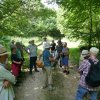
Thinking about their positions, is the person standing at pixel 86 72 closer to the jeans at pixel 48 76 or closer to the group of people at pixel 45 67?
the group of people at pixel 45 67

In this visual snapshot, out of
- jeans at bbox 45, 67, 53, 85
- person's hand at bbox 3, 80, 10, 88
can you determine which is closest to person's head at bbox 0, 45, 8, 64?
person's hand at bbox 3, 80, 10, 88

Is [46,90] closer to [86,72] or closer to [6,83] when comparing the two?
[86,72]

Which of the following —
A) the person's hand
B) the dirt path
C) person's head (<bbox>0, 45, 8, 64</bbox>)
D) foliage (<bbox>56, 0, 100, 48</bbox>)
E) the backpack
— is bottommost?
the dirt path

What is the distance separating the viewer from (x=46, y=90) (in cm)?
1169

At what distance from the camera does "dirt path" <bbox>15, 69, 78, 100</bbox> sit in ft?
35.1

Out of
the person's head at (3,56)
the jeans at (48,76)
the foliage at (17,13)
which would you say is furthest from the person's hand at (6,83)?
the foliage at (17,13)

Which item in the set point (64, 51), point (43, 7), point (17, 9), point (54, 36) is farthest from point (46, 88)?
point (54, 36)

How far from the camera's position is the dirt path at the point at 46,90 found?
1069 centimetres

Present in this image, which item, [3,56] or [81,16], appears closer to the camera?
[3,56]

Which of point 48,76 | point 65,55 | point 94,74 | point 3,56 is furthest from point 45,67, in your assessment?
point 3,56

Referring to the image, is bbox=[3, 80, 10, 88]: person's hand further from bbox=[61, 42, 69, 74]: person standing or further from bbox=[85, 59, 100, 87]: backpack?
bbox=[61, 42, 69, 74]: person standing

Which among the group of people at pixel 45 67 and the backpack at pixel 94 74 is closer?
the group of people at pixel 45 67

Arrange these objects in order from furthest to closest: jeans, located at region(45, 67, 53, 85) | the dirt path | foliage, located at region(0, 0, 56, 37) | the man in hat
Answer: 1. foliage, located at region(0, 0, 56, 37)
2. jeans, located at region(45, 67, 53, 85)
3. the dirt path
4. the man in hat

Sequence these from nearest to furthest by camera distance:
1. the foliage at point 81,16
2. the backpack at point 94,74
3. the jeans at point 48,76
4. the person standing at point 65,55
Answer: the backpack at point 94,74, the jeans at point 48,76, the person standing at point 65,55, the foliage at point 81,16
